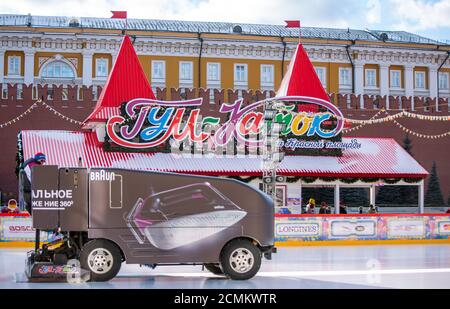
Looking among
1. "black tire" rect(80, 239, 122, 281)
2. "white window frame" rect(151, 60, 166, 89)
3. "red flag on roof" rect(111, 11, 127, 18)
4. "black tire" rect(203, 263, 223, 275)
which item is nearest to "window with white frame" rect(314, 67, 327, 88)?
"white window frame" rect(151, 60, 166, 89)

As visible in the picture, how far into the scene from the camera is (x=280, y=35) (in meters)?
53.2

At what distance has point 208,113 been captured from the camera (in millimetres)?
37406

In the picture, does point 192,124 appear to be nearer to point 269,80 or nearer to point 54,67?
point 54,67

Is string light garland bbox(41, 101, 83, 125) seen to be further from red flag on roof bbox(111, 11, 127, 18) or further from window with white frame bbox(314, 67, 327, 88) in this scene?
window with white frame bbox(314, 67, 327, 88)

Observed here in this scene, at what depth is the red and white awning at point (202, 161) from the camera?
32.3 metres

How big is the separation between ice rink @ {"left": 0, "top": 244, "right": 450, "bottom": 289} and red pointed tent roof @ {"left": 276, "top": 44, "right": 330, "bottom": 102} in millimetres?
16561

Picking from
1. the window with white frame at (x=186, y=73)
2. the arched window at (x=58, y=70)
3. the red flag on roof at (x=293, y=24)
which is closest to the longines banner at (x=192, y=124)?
the window with white frame at (x=186, y=73)

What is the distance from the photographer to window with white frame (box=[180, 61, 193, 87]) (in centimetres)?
5056

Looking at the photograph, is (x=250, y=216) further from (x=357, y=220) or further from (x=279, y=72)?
(x=279, y=72)

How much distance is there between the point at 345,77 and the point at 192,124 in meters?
22.0

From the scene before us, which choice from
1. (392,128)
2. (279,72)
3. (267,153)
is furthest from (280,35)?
A: (267,153)

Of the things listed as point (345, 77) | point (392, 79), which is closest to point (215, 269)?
point (345, 77)

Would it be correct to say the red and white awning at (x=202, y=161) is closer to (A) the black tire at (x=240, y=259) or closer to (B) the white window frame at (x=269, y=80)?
(B) the white window frame at (x=269, y=80)
